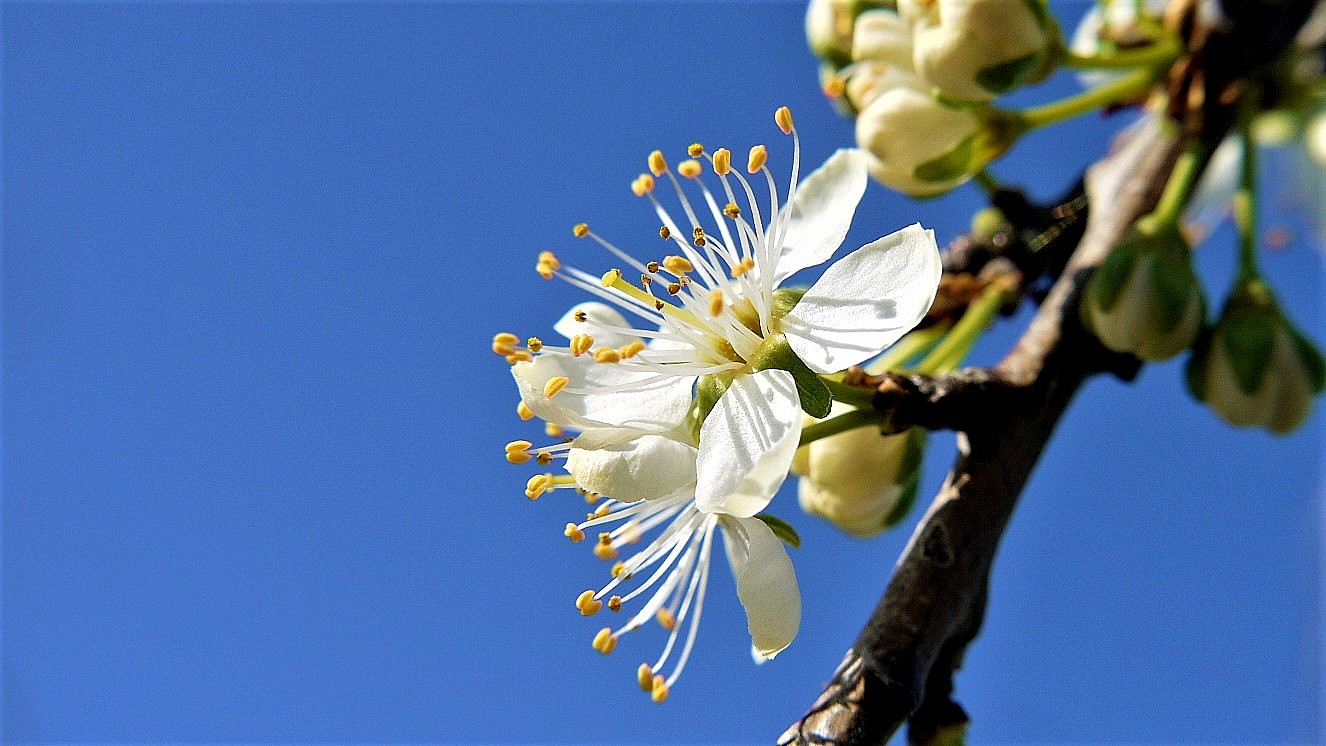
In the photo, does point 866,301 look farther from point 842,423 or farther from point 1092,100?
point 1092,100

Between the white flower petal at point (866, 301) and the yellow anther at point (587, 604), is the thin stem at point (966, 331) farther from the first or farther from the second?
the yellow anther at point (587, 604)

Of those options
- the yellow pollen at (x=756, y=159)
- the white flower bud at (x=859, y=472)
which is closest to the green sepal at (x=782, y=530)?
the white flower bud at (x=859, y=472)

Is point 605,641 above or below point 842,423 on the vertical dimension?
below

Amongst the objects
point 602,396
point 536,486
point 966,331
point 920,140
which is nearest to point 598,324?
point 602,396

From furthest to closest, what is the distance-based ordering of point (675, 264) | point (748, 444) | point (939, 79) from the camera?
point (939, 79) → point (675, 264) → point (748, 444)

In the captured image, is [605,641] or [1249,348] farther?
[1249,348]

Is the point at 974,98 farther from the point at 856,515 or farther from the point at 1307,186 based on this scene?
the point at 1307,186
